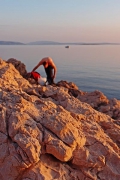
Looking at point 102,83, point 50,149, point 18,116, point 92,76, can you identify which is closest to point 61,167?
point 50,149

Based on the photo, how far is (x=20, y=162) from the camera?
170 inches

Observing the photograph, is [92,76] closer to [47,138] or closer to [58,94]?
[58,94]

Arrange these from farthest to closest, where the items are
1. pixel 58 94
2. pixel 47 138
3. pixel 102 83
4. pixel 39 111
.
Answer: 1. pixel 102 83
2. pixel 58 94
3. pixel 39 111
4. pixel 47 138

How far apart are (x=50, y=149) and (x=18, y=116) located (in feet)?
2.55

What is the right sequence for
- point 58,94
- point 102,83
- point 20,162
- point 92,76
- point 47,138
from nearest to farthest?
point 20,162 → point 47,138 → point 58,94 → point 102,83 → point 92,76

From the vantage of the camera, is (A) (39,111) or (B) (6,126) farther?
(A) (39,111)

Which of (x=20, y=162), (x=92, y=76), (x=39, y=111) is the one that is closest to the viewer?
(x=20, y=162)

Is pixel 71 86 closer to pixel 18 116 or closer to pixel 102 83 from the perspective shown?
pixel 18 116

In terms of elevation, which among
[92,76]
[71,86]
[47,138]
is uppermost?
[47,138]

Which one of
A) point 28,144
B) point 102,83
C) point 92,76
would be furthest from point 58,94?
point 92,76

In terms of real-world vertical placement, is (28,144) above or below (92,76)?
above

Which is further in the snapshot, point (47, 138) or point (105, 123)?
point (105, 123)

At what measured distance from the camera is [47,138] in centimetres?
466

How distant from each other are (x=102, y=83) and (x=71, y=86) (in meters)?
11.7
